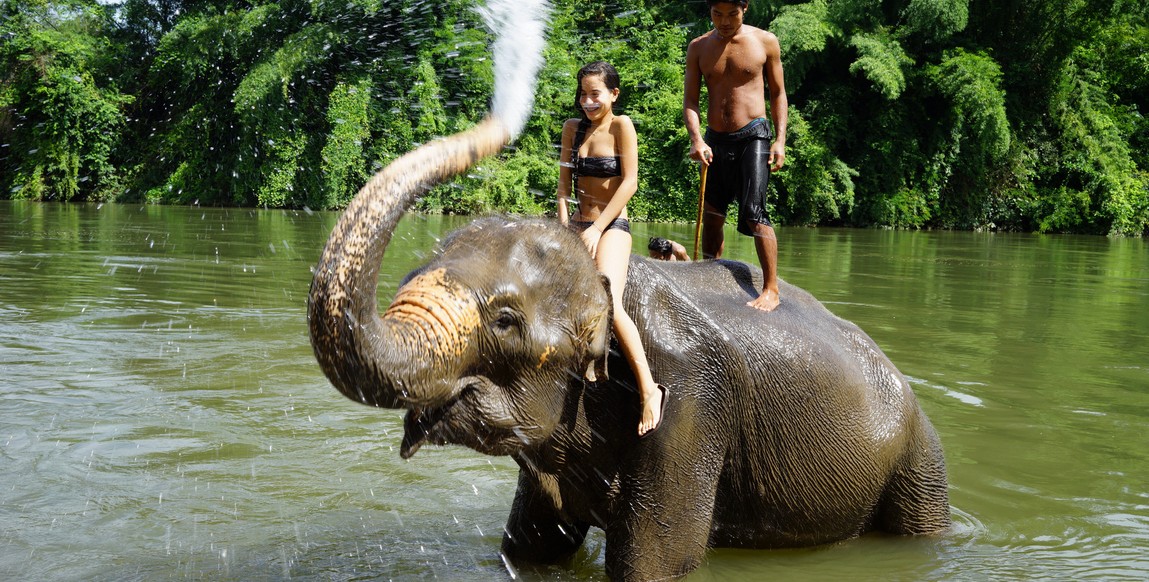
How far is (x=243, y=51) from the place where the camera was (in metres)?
33.2

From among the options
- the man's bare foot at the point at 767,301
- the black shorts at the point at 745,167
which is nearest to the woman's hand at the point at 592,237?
the man's bare foot at the point at 767,301

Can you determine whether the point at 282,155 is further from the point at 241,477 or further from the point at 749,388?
the point at 749,388

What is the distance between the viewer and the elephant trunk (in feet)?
8.07

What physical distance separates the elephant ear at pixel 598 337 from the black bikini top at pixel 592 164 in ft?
2.23

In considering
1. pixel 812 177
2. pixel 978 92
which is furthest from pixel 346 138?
pixel 978 92

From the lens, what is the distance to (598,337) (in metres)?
3.22

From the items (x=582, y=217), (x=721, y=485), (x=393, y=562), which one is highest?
(x=582, y=217)

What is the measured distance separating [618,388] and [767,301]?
2.73ft

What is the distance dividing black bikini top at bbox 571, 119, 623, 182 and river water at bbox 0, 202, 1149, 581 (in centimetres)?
155

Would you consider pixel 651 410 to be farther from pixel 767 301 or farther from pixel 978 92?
pixel 978 92

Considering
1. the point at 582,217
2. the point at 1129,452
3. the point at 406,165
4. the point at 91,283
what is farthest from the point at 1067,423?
the point at 91,283

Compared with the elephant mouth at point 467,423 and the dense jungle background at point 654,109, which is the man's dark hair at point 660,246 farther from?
the dense jungle background at point 654,109

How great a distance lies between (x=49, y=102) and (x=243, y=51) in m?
6.32

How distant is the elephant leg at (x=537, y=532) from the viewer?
13.3 ft
